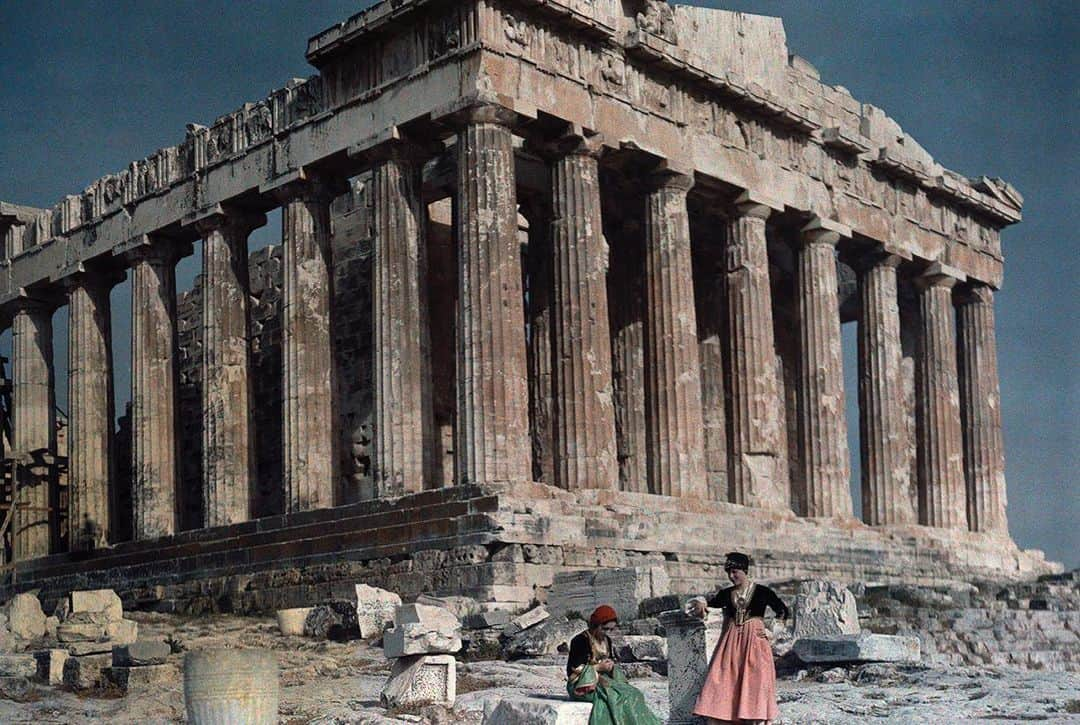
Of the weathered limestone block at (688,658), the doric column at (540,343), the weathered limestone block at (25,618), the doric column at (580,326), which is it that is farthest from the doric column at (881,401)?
the weathered limestone block at (688,658)

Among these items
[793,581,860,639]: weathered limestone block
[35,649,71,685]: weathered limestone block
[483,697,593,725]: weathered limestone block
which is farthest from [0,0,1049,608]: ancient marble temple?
[483,697,593,725]: weathered limestone block

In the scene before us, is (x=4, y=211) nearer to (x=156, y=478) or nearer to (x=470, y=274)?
(x=156, y=478)

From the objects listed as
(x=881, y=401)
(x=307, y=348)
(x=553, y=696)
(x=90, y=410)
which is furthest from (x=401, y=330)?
(x=553, y=696)

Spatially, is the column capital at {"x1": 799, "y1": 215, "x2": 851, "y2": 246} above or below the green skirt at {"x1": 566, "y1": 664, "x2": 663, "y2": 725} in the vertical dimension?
above

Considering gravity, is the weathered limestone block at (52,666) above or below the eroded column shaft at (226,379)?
below

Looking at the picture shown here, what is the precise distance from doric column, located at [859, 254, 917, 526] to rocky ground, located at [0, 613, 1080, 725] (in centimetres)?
1631

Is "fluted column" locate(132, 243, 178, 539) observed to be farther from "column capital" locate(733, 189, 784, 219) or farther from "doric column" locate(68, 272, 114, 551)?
"column capital" locate(733, 189, 784, 219)

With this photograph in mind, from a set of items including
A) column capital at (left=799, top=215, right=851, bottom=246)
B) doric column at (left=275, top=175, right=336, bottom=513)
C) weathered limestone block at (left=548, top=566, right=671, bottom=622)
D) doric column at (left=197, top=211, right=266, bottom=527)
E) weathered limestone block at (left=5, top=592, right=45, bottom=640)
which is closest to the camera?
weathered limestone block at (left=548, top=566, right=671, bottom=622)

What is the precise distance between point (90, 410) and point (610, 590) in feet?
Answer: 55.3

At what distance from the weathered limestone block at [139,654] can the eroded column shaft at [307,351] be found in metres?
10.8

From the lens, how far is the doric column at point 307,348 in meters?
32.0

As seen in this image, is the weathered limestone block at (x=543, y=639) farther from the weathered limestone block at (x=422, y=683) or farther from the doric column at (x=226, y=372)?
the doric column at (x=226, y=372)

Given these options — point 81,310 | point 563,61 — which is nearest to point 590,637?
point 563,61

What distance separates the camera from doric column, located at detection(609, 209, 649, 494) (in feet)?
115
